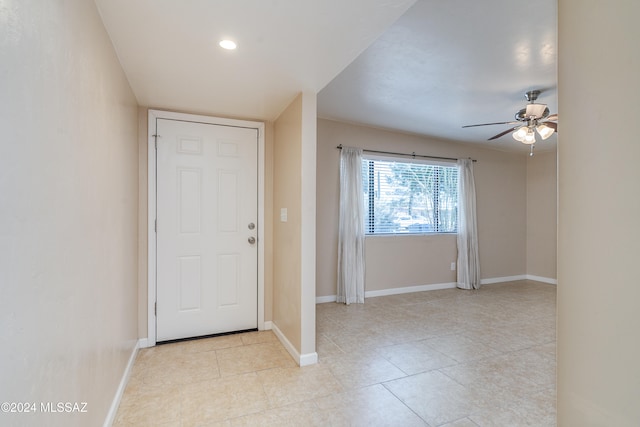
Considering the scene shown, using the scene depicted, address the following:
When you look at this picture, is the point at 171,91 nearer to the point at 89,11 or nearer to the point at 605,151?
the point at 89,11

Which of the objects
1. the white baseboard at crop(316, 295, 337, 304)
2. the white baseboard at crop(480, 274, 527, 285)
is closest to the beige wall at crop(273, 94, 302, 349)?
the white baseboard at crop(316, 295, 337, 304)

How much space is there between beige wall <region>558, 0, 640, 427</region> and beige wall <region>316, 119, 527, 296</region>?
346 cm

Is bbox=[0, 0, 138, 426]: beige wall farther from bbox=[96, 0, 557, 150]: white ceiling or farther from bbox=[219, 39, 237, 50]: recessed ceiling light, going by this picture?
bbox=[219, 39, 237, 50]: recessed ceiling light

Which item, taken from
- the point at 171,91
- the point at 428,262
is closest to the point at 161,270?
the point at 171,91

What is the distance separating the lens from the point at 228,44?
1.77m

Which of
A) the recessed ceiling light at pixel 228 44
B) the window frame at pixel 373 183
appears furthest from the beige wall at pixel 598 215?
the window frame at pixel 373 183

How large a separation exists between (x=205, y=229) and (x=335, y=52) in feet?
6.55

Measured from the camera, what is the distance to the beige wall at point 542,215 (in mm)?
5535

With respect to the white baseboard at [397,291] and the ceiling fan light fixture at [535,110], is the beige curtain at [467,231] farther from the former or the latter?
the ceiling fan light fixture at [535,110]

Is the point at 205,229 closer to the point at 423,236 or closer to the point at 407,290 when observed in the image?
the point at 407,290

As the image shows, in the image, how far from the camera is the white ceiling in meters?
1.52

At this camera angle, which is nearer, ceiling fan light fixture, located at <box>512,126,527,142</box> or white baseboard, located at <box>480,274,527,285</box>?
ceiling fan light fixture, located at <box>512,126,527,142</box>

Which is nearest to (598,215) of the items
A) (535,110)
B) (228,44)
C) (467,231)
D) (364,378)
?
(228,44)

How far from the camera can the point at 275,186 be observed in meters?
3.13
